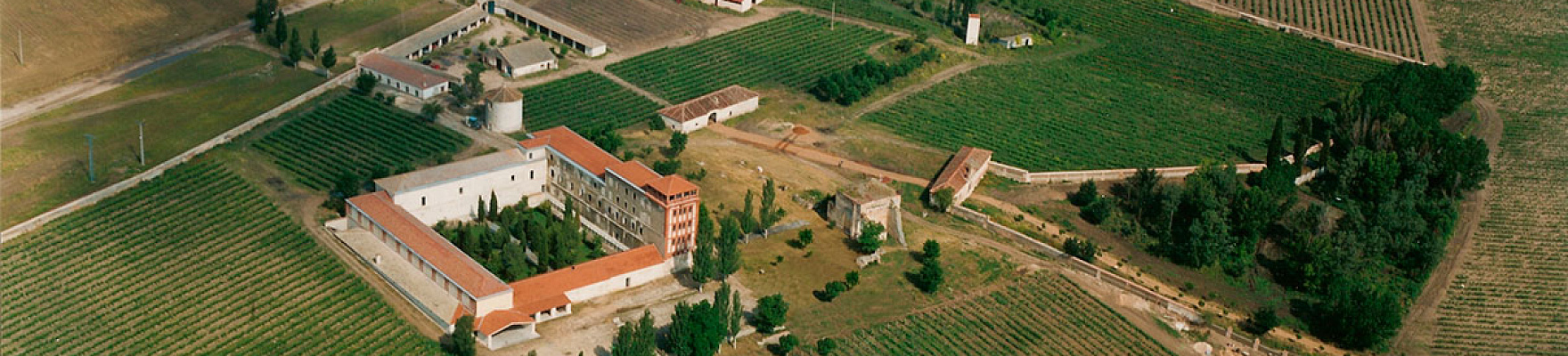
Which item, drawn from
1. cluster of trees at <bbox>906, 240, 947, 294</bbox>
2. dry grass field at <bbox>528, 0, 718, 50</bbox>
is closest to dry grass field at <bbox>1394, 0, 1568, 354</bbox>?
cluster of trees at <bbox>906, 240, 947, 294</bbox>

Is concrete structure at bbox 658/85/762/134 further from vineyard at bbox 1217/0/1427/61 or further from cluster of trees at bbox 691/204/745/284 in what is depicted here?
vineyard at bbox 1217/0/1427/61

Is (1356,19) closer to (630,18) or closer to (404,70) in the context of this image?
(630,18)

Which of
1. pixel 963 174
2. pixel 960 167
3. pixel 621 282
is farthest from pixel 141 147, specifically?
pixel 963 174

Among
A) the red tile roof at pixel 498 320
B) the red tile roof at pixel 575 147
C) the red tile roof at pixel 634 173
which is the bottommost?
the red tile roof at pixel 498 320

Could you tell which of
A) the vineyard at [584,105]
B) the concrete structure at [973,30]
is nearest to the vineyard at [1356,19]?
the concrete structure at [973,30]

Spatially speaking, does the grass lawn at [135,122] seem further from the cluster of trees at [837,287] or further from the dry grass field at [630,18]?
the cluster of trees at [837,287]

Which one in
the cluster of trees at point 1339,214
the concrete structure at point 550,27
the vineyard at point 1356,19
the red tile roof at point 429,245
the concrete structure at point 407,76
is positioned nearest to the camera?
the red tile roof at point 429,245
